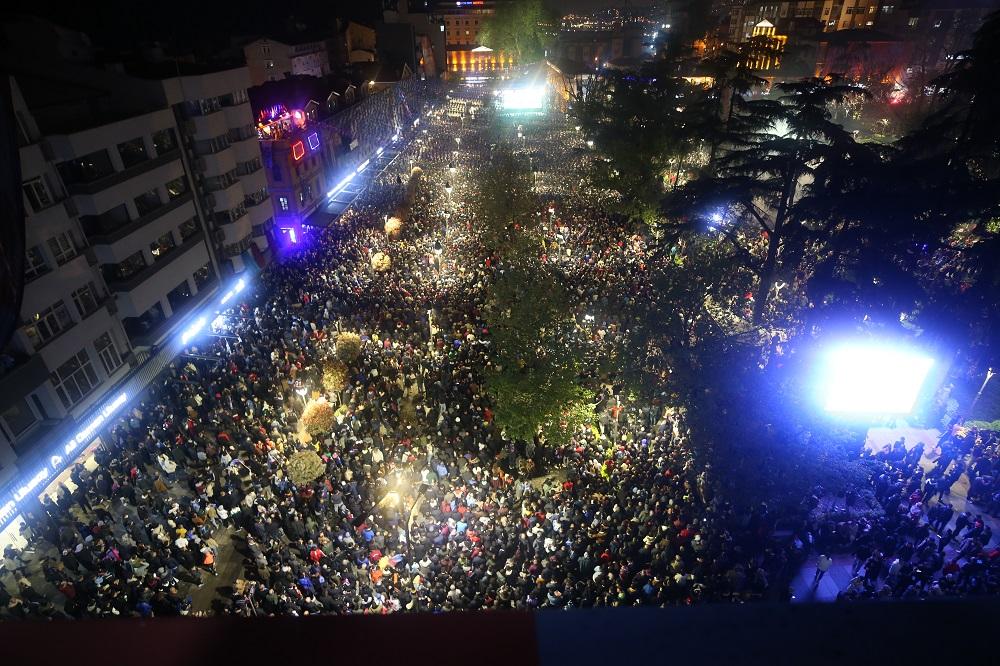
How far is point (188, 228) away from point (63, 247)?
7.82 meters

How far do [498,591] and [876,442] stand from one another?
14.1 metres

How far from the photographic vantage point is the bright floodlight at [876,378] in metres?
17.8

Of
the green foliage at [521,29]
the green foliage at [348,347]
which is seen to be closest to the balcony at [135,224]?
the green foliage at [348,347]

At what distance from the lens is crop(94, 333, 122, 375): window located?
19.4m

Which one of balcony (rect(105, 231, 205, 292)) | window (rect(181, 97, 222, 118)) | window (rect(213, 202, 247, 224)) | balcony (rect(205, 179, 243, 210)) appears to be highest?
window (rect(181, 97, 222, 118))

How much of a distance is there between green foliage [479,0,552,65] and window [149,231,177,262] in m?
70.9

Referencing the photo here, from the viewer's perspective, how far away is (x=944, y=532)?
46.3 ft

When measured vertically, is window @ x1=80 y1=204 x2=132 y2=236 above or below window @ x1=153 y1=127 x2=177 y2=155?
below

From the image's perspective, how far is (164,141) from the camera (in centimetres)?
2338

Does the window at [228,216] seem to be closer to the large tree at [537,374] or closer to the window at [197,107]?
the window at [197,107]

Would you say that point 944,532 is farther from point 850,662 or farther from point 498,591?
point 850,662

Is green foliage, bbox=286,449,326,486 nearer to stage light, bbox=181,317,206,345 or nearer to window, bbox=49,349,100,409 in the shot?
window, bbox=49,349,100,409

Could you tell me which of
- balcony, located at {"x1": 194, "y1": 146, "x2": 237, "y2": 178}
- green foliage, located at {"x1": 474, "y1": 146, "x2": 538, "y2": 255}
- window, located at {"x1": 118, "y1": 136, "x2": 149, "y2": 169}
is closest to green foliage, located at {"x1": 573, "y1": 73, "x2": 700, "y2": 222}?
green foliage, located at {"x1": 474, "y1": 146, "x2": 538, "y2": 255}

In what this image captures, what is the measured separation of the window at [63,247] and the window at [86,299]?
4.06 ft
